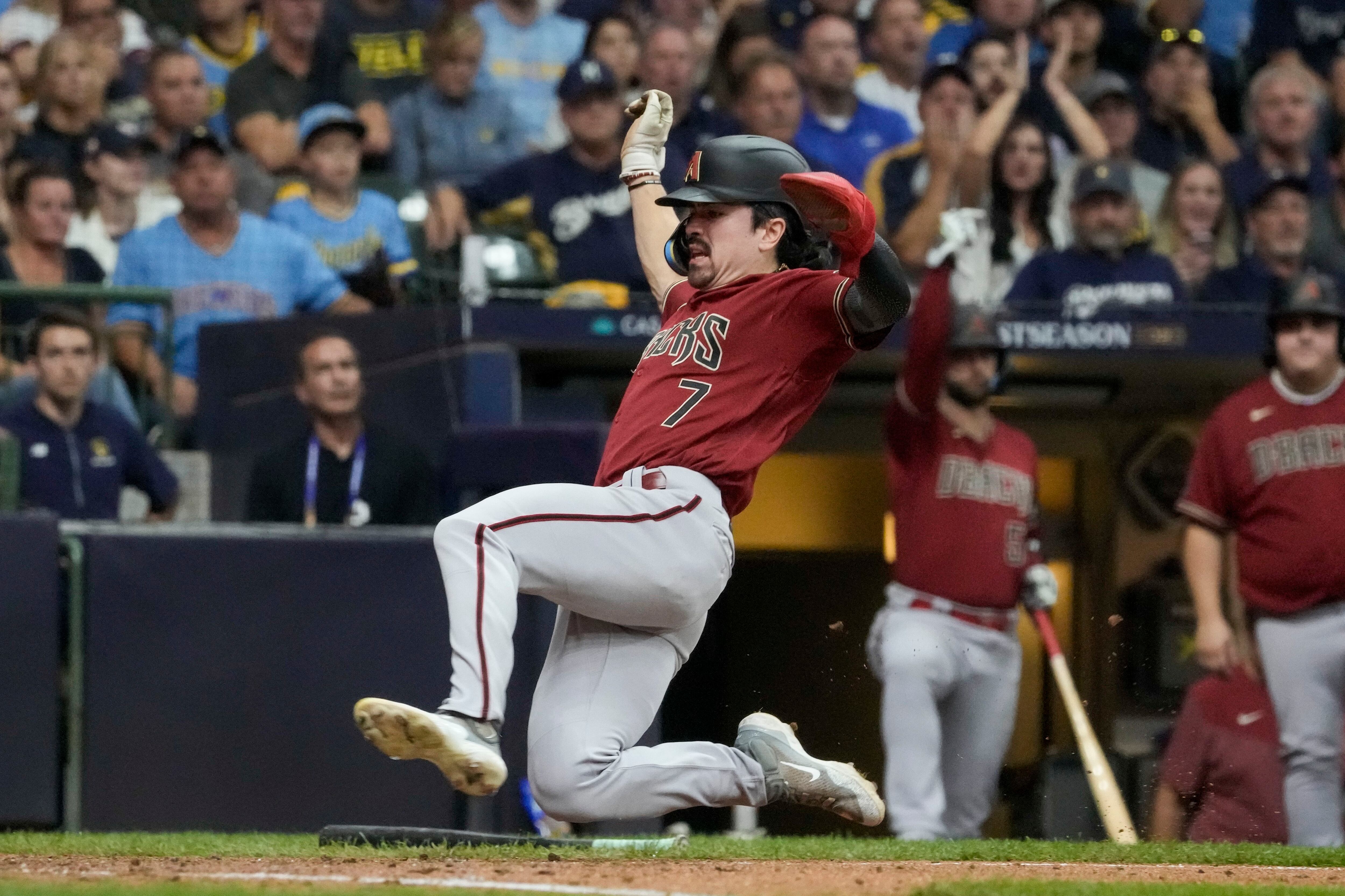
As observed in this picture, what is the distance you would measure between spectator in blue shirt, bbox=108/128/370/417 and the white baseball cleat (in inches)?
165

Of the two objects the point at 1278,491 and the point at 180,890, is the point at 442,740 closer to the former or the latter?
the point at 180,890

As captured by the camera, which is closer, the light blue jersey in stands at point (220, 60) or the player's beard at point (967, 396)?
the player's beard at point (967, 396)

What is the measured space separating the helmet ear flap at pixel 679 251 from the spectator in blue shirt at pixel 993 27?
190 inches

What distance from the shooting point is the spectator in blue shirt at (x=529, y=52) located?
8672 mm


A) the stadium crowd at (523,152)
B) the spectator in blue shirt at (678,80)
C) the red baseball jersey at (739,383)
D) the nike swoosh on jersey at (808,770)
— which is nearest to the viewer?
the red baseball jersey at (739,383)

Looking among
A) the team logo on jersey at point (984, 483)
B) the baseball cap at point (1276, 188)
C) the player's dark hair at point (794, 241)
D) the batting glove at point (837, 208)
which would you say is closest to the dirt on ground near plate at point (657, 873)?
the batting glove at point (837, 208)

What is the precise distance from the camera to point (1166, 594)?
7730mm

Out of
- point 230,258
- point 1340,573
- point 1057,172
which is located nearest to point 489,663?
point 1340,573

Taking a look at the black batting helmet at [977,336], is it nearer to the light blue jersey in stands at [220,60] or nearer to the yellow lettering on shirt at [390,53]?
the yellow lettering on shirt at [390,53]

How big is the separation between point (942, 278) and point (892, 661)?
128cm

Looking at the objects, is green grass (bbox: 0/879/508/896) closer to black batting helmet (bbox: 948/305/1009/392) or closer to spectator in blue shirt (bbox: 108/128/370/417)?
black batting helmet (bbox: 948/305/1009/392)

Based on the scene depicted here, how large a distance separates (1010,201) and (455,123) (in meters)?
2.54

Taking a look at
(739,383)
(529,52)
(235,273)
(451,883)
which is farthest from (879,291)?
(529,52)

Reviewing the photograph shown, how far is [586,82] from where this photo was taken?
25.9ft
